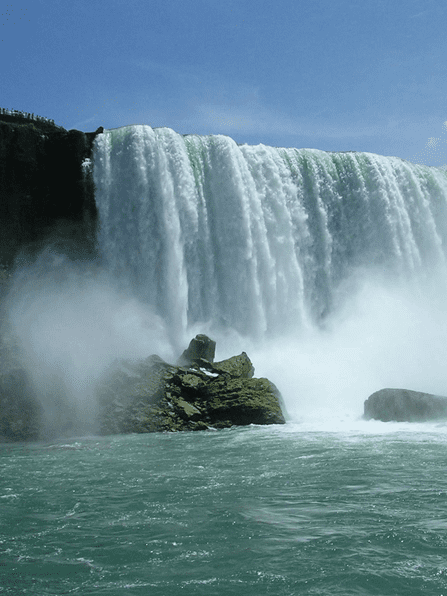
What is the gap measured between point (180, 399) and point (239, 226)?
1032 centimetres

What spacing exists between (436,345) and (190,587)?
21022 mm

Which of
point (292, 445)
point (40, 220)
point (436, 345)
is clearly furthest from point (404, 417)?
point (40, 220)

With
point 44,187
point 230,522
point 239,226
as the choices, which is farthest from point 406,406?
point 44,187

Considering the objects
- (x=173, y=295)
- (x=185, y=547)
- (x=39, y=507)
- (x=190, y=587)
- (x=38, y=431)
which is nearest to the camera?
(x=190, y=587)

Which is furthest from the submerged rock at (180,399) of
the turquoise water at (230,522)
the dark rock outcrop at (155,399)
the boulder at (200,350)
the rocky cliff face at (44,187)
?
the rocky cliff face at (44,187)

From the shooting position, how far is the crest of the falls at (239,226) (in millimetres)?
23688

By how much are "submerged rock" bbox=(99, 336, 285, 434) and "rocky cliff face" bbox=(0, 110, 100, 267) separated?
928cm

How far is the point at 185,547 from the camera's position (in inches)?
233

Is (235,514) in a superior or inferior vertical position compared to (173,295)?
inferior

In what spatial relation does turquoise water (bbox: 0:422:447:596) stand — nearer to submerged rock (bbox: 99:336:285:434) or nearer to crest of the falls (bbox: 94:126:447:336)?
submerged rock (bbox: 99:336:285:434)

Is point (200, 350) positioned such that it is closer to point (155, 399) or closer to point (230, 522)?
point (155, 399)

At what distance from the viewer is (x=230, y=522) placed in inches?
263

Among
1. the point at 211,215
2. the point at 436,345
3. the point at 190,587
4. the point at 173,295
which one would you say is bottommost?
the point at 190,587

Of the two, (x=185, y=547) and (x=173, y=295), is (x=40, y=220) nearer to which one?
(x=173, y=295)
